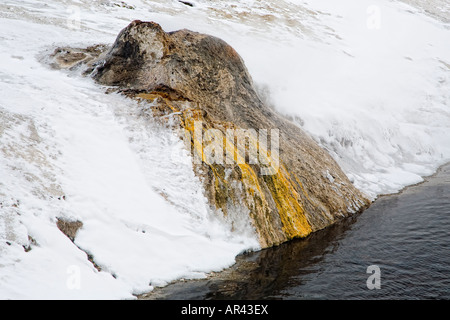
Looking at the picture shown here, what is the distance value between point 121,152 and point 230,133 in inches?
166

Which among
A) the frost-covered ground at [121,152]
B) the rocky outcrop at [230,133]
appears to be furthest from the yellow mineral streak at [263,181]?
the frost-covered ground at [121,152]

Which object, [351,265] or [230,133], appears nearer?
[351,265]

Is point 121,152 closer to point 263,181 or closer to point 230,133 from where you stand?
point 230,133

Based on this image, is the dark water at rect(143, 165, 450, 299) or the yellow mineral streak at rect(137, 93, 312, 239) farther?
the yellow mineral streak at rect(137, 93, 312, 239)

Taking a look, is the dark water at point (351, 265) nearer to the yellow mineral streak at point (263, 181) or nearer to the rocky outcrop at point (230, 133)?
the yellow mineral streak at point (263, 181)

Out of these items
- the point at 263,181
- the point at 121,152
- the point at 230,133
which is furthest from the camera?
the point at 230,133

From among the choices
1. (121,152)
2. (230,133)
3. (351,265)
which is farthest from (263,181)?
(121,152)

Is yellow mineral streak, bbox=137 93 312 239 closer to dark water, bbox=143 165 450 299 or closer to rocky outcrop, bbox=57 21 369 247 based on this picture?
rocky outcrop, bbox=57 21 369 247

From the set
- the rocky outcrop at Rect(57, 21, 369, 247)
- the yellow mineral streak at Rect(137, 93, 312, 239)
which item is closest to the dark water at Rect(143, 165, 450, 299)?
the yellow mineral streak at Rect(137, 93, 312, 239)

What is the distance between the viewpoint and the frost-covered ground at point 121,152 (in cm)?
757

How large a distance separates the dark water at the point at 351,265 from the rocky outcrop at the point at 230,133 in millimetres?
952

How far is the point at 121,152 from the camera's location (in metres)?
11.2

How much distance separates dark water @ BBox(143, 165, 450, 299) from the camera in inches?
327

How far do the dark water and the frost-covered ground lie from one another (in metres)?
0.72
